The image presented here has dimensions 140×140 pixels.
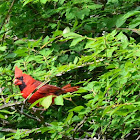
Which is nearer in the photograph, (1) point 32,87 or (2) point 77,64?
(2) point 77,64

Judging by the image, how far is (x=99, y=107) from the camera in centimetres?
197

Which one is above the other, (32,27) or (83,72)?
(32,27)

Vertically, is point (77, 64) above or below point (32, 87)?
above

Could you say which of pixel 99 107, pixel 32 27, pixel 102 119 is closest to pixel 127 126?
pixel 102 119

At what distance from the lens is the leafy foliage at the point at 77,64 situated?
194 cm

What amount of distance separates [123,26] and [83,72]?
524 millimetres

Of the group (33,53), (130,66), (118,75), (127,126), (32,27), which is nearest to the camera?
(130,66)

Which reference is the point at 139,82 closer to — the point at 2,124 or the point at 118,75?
the point at 118,75

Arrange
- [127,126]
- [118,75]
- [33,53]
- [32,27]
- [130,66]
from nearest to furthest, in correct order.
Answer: [130,66]
[118,75]
[127,126]
[33,53]
[32,27]

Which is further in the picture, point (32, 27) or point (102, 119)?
point (32, 27)

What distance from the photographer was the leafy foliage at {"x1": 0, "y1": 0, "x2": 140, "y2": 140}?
194 centimetres

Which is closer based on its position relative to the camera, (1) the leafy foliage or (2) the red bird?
(1) the leafy foliage

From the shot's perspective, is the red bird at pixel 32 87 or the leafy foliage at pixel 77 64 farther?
the red bird at pixel 32 87

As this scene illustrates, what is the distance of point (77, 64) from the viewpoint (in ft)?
6.52
